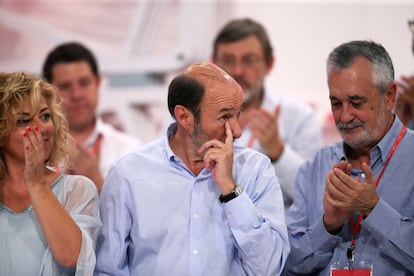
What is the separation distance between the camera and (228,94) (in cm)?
309

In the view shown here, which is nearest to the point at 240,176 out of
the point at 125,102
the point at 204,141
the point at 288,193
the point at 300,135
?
the point at 204,141

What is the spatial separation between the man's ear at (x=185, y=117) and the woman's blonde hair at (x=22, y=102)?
1.81 ft

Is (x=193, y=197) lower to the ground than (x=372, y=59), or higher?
lower

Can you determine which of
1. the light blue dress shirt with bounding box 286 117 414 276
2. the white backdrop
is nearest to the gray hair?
the light blue dress shirt with bounding box 286 117 414 276

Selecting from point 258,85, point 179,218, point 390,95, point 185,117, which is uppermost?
point 390,95

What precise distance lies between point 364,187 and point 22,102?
139cm

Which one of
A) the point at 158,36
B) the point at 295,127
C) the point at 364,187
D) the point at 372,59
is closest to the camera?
the point at 364,187

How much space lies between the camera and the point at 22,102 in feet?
10.5

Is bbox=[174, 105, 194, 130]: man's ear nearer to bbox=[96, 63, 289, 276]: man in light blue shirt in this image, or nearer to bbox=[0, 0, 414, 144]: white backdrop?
bbox=[96, 63, 289, 276]: man in light blue shirt

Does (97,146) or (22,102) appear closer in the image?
(22,102)

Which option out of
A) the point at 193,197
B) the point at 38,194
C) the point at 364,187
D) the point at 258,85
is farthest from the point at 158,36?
the point at 364,187

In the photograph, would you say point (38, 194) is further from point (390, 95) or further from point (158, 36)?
point (158, 36)

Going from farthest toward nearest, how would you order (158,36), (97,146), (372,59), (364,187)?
(158,36)
(97,146)
(372,59)
(364,187)

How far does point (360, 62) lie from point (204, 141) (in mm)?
686
